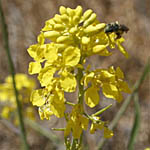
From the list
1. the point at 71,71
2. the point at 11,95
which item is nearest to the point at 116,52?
the point at 11,95

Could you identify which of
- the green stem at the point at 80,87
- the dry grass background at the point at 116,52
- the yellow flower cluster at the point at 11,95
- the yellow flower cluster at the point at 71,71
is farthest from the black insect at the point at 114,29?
the dry grass background at the point at 116,52

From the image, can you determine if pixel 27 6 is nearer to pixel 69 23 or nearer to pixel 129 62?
pixel 129 62

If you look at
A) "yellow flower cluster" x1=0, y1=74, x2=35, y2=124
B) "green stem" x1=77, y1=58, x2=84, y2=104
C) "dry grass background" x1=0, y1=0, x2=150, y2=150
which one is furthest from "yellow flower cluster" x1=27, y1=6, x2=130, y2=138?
"dry grass background" x1=0, y1=0, x2=150, y2=150

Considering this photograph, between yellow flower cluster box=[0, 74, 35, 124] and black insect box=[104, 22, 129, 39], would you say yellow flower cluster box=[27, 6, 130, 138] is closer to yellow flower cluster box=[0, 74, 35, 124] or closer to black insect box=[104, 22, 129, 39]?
black insect box=[104, 22, 129, 39]

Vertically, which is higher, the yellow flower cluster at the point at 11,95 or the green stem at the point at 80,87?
the green stem at the point at 80,87

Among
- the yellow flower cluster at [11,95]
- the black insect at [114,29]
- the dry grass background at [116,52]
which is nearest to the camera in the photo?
the black insect at [114,29]

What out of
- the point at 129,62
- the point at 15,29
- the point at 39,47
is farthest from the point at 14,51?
the point at 39,47

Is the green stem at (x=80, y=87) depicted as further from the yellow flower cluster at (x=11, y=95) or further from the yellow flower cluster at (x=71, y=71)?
the yellow flower cluster at (x=11, y=95)
